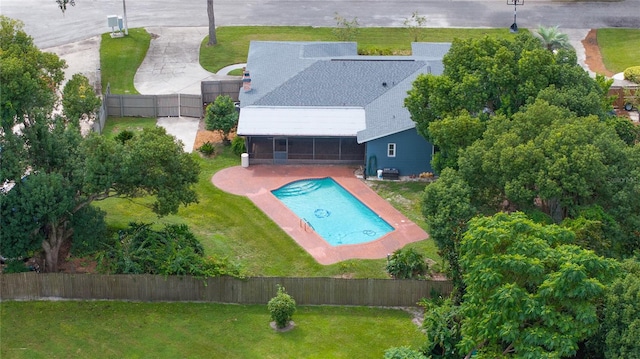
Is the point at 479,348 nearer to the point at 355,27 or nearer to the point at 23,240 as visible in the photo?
the point at 23,240

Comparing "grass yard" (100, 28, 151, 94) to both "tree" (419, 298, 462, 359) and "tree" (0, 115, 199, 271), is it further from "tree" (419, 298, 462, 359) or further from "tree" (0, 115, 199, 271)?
"tree" (419, 298, 462, 359)

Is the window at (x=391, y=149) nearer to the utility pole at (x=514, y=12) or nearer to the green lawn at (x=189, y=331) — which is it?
the green lawn at (x=189, y=331)

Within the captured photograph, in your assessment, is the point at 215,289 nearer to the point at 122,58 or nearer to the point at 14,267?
the point at 14,267

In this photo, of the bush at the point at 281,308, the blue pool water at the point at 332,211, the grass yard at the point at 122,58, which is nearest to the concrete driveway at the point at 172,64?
the grass yard at the point at 122,58

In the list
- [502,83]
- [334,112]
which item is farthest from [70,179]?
[502,83]

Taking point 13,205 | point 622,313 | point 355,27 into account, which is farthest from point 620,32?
point 13,205
